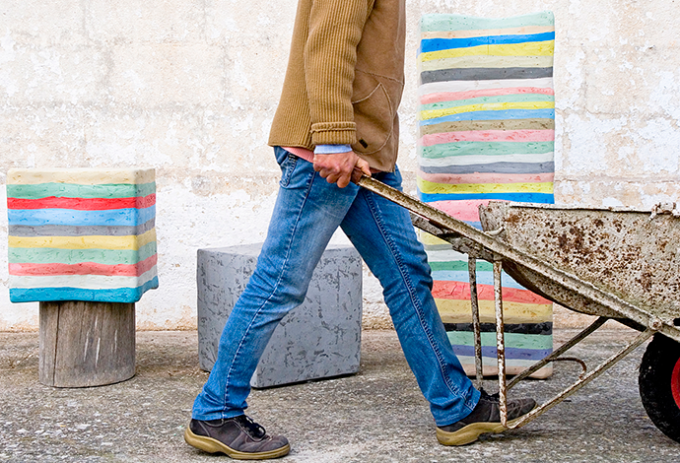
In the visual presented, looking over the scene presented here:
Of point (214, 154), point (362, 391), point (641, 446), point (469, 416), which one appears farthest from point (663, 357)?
point (214, 154)

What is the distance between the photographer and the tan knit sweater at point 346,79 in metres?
2.33

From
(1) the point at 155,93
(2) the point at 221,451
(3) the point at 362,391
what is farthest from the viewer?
(1) the point at 155,93

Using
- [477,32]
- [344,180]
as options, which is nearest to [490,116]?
[477,32]

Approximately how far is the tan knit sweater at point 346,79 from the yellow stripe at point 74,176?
1.12 m

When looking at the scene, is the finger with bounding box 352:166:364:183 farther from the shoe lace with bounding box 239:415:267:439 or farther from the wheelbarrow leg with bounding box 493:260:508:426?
the shoe lace with bounding box 239:415:267:439

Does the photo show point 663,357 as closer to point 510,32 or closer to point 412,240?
point 412,240

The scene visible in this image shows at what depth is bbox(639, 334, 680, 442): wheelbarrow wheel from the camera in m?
2.68

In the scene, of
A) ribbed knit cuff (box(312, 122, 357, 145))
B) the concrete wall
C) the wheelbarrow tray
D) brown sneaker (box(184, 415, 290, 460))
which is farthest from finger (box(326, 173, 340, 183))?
the concrete wall

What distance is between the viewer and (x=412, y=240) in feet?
9.00

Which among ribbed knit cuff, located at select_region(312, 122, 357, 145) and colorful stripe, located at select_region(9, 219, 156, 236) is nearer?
ribbed knit cuff, located at select_region(312, 122, 357, 145)

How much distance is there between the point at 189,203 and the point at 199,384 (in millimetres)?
1351

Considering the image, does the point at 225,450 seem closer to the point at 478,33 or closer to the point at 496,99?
the point at 496,99

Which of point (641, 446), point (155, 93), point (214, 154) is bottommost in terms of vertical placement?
point (641, 446)

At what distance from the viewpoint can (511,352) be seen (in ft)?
11.9
